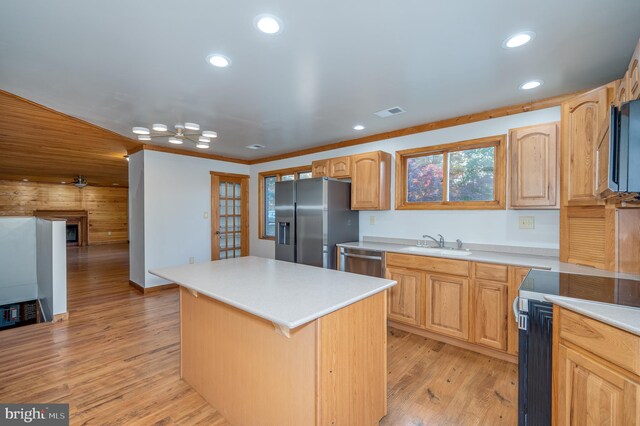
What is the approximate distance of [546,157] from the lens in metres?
2.48

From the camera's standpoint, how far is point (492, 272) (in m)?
2.48

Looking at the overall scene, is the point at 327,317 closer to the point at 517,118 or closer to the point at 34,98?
the point at 517,118

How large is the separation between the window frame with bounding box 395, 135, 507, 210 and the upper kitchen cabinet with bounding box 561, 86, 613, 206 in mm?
651

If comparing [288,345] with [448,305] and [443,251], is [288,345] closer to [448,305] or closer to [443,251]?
[448,305]

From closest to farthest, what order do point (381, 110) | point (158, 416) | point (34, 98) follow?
point (158, 416) < point (34, 98) < point (381, 110)

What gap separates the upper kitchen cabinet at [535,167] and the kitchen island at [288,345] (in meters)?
1.75

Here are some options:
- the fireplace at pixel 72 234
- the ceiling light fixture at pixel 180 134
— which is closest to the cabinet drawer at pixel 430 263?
the ceiling light fixture at pixel 180 134

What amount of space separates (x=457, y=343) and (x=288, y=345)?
2081mm

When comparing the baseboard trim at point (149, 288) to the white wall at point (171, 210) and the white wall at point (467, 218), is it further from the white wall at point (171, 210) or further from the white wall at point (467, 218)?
the white wall at point (467, 218)

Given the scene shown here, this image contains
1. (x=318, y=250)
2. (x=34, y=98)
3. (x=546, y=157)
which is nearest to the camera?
(x=546, y=157)

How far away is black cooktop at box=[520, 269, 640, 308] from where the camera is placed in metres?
1.37

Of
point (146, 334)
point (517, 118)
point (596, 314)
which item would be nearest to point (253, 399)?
point (596, 314)

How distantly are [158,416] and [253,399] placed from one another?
0.71 m

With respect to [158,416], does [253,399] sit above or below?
above
